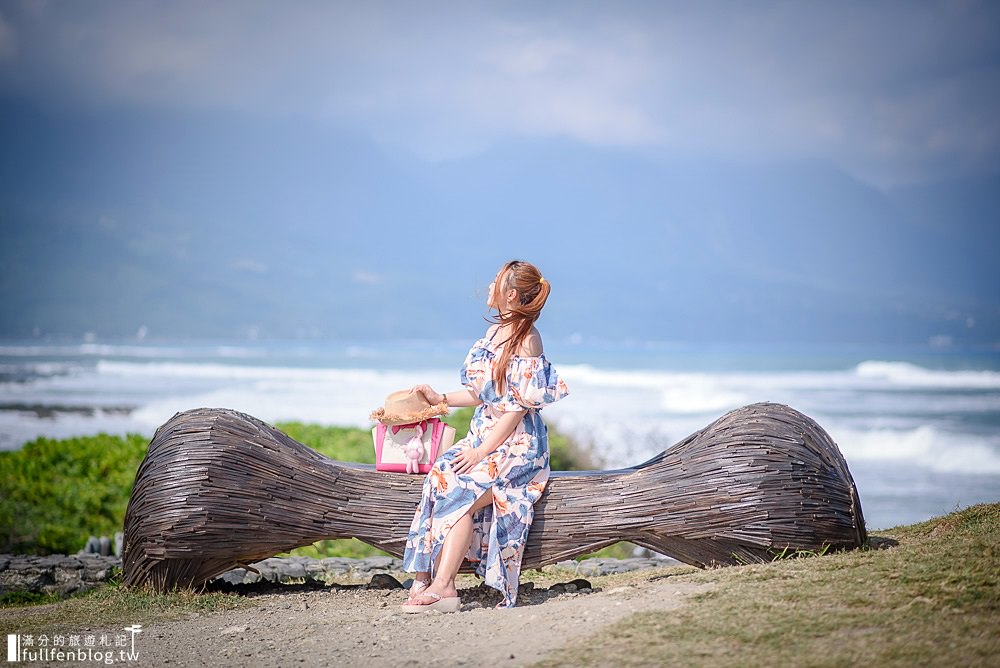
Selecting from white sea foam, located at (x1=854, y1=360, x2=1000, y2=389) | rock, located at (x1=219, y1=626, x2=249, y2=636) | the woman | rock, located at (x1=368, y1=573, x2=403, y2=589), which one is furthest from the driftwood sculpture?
white sea foam, located at (x1=854, y1=360, x2=1000, y2=389)

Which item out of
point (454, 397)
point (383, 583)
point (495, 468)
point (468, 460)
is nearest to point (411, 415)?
point (454, 397)

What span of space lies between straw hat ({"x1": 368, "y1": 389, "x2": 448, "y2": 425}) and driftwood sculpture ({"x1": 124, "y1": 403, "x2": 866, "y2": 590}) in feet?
1.28

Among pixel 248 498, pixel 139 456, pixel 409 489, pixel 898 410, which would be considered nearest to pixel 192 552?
pixel 248 498

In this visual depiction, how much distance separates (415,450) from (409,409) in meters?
0.27

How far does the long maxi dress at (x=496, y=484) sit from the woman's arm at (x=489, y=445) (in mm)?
38

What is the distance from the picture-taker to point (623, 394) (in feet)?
109

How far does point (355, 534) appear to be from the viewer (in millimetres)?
5934

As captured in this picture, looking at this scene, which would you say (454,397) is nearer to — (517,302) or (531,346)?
(531,346)

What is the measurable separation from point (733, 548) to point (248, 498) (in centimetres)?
294

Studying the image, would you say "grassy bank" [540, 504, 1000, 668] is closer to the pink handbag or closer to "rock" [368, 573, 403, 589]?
the pink handbag

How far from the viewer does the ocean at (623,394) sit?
18.2 m

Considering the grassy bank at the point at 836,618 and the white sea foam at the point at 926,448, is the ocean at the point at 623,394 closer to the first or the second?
the white sea foam at the point at 926,448

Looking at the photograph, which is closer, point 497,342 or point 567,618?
point 567,618

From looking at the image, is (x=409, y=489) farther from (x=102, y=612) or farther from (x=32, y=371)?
(x=32, y=371)
